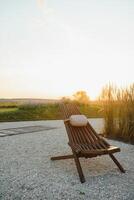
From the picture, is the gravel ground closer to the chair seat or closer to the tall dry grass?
the chair seat

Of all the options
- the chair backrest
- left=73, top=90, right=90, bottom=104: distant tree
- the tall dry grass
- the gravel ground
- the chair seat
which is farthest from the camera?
left=73, top=90, right=90, bottom=104: distant tree

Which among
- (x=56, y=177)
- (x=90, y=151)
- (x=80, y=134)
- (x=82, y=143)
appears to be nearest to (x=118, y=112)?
(x=80, y=134)

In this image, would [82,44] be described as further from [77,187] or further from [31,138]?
[77,187]

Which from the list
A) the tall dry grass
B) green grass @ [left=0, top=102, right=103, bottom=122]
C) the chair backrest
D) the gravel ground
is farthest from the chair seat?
green grass @ [left=0, top=102, right=103, bottom=122]

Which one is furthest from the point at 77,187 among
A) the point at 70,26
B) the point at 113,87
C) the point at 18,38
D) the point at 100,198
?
the point at 18,38

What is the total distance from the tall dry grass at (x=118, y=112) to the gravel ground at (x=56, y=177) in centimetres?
80

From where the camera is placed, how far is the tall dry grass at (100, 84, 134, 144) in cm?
614

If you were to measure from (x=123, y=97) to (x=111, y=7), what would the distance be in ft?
8.11

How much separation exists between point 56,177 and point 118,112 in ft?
10.8

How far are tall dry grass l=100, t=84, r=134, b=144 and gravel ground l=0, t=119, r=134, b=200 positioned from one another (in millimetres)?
799

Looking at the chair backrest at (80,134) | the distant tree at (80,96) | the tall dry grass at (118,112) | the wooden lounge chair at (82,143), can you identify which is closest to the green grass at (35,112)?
the distant tree at (80,96)

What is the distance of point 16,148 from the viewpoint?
5422mm

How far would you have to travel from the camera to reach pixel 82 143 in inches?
165

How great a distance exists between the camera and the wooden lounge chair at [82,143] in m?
3.57
